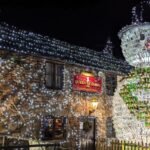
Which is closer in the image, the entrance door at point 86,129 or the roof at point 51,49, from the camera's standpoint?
the roof at point 51,49

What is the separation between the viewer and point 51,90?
1566cm

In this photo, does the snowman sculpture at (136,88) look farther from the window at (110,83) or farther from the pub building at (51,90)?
the window at (110,83)

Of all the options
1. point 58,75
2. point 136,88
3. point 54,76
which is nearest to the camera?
point 136,88

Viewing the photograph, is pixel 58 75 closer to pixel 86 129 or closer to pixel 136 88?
pixel 86 129

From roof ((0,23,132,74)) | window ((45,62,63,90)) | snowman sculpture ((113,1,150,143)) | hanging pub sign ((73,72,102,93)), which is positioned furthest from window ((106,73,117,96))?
snowman sculpture ((113,1,150,143))

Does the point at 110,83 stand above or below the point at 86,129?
above

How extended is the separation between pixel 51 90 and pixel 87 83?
2.58m

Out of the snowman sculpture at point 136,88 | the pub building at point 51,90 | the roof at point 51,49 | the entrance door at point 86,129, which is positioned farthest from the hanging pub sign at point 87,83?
the snowman sculpture at point 136,88

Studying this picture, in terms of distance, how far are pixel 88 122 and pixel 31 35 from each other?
5838mm

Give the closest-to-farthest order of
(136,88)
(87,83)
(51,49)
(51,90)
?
(136,88)
(51,49)
(51,90)
(87,83)

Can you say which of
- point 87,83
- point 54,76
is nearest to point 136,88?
point 54,76

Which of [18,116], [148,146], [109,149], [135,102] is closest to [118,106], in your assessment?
[135,102]

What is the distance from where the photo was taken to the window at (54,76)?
1577cm

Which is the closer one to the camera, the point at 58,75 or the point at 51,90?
the point at 51,90
